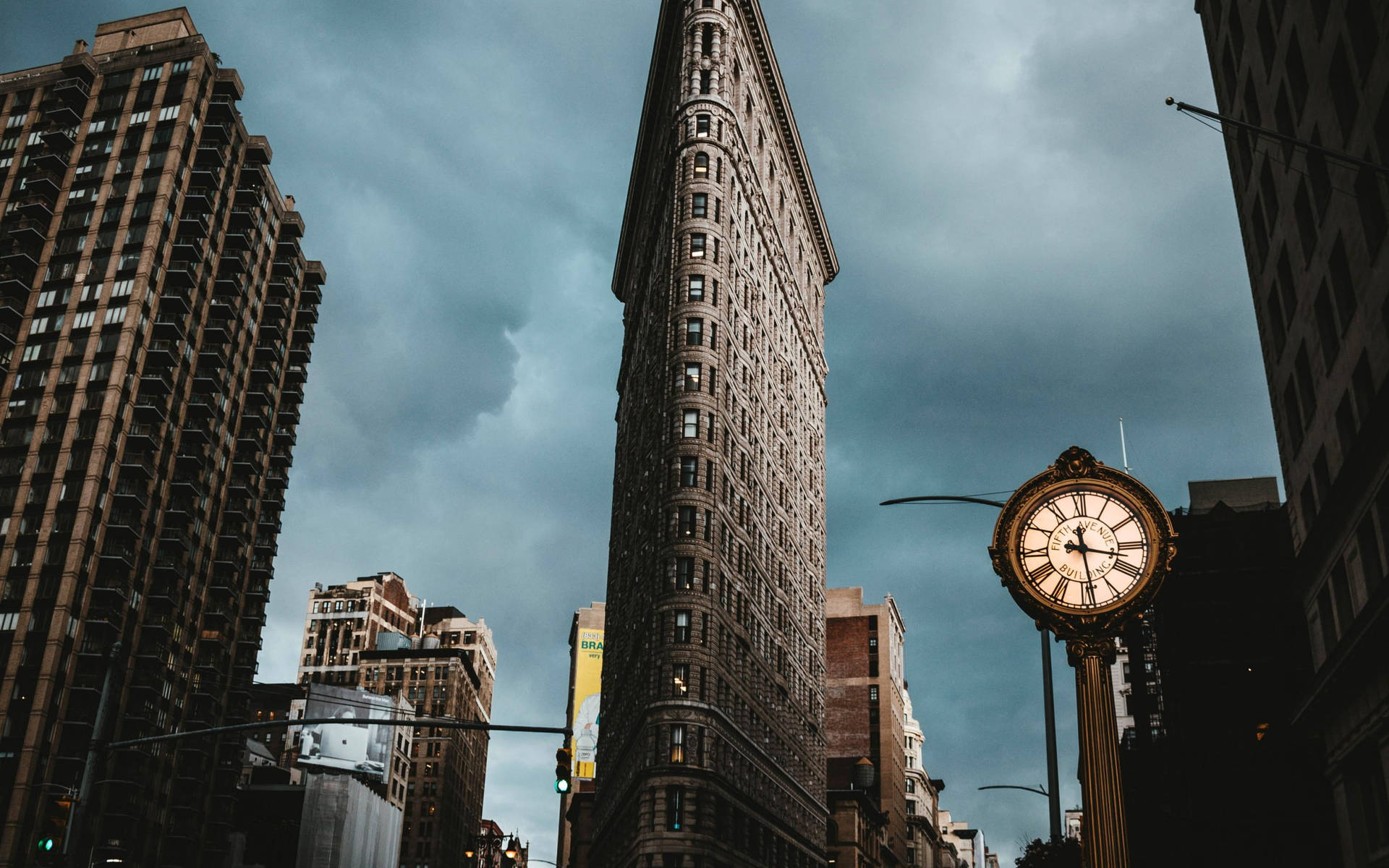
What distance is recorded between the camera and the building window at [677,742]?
74500 millimetres

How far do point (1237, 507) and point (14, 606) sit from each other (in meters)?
87.1

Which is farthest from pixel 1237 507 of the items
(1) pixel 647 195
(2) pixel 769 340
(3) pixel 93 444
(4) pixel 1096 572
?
(3) pixel 93 444

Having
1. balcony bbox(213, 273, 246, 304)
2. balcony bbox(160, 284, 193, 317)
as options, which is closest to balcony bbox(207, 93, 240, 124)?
balcony bbox(213, 273, 246, 304)

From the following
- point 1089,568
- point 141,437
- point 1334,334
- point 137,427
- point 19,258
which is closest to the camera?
point 1089,568

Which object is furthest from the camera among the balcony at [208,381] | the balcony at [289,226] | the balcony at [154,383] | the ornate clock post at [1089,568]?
the balcony at [289,226]

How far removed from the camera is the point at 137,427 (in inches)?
3944

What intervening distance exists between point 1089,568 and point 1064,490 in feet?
2.26

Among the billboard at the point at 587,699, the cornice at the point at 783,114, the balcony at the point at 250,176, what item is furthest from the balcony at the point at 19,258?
the billboard at the point at 587,699

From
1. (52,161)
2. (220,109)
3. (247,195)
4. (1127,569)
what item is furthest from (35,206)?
(1127,569)

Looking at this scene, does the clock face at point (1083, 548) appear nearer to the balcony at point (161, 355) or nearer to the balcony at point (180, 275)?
the balcony at point (161, 355)

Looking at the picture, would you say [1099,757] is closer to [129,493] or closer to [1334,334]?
[1334,334]

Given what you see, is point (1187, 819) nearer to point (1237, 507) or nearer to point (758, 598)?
point (1237, 507)

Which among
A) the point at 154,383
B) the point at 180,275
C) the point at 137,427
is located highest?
the point at 180,275

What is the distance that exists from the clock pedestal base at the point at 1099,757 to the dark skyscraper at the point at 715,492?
6732 cm
